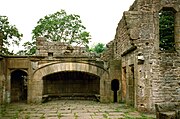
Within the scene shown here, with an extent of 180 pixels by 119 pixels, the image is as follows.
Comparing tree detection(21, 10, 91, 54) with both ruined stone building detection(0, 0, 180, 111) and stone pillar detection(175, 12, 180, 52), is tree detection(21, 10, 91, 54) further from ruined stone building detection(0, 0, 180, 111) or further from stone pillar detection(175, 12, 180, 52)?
stone pillar detection(175, 12, 180, 52)

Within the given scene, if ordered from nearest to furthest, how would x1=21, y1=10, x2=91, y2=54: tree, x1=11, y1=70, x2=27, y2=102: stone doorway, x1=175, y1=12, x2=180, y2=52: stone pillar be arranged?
x1=175, y1=12, x2=180, y2=52: stone pillar
x1=11, y1=70, x2=27, y2=102: stone doorway
x1=21, y1=10, x2=91, y2=54: tree

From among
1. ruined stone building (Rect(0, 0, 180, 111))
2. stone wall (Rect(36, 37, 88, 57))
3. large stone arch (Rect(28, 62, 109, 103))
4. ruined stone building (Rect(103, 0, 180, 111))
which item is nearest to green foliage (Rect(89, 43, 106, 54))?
stone wall (Rect(36, 37, 88, 57))

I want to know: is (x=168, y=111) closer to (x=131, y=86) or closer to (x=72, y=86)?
(x=131, y=86)

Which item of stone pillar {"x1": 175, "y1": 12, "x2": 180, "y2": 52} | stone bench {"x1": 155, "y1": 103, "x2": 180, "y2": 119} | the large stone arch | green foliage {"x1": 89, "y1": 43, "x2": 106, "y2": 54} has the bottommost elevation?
stone bench {"x1": 155, "y1": 103, "x2": 180, "y2": 119}

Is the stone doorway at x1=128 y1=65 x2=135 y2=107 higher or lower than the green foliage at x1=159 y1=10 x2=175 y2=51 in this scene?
lower

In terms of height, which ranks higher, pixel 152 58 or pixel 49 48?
pixel 49 48

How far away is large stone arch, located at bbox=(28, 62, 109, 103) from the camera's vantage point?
1538 centimetres

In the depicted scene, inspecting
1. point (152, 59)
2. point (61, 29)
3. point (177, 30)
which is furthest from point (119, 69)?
point (61, 29)

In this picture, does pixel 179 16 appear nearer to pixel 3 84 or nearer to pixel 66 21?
pixel 3 84

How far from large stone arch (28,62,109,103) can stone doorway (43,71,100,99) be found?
221 cm

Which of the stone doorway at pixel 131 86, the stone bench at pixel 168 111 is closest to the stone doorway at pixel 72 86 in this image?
the stone doorway at pixel 131 86

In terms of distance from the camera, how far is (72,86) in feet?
60.3

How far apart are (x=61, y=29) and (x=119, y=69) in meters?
18.3

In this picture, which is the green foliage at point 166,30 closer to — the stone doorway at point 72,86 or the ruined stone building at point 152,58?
the stone doorway at point 72,86
